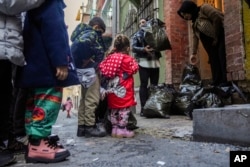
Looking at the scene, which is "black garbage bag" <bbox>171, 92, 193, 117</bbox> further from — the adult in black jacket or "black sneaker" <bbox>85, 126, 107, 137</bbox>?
"black sneaker" <bbox>85, 126, 107, 137</bbox>

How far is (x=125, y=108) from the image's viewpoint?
341cm

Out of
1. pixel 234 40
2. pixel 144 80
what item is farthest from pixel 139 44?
pixel 234 40

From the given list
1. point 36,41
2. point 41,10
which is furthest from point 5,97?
point 41,10

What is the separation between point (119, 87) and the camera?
3.41m

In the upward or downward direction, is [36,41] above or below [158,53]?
below

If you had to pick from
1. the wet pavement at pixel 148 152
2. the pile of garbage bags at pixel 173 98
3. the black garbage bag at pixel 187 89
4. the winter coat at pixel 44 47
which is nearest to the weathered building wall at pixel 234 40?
the pile of garbage bags at pixel 173 98

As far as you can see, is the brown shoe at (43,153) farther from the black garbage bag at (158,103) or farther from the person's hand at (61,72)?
the black garbage bag at (158,103)

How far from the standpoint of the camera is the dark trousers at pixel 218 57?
175 inches

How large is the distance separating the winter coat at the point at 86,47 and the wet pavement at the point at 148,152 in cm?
87

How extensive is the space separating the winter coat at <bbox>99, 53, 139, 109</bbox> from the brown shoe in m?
1.32

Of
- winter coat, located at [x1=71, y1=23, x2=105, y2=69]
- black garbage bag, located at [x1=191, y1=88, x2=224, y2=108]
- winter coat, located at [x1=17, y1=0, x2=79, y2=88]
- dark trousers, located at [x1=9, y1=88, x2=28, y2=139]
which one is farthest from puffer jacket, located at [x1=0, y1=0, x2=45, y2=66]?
black garbage bag, located at [x1=191, y1=88, x2=224, y2=108]

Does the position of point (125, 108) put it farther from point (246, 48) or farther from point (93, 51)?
point (246, 48)

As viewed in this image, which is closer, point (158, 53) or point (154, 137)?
point (154, 137)

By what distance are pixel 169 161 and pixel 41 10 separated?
1.44 meters
